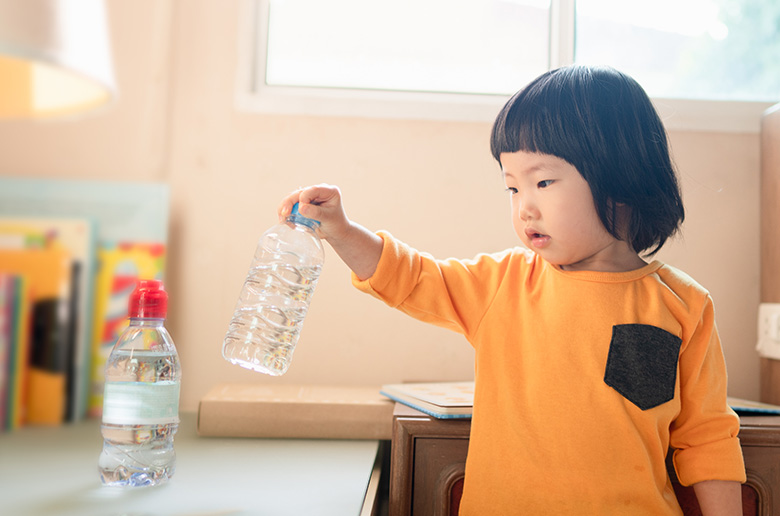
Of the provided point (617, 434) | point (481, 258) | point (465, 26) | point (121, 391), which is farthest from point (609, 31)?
point (121, 391)

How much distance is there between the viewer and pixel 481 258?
0.93m

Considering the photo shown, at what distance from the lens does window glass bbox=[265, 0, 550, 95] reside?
1.47m

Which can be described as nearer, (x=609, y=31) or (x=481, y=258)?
(x=481, y=258)

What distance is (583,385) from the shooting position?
0.82 meters

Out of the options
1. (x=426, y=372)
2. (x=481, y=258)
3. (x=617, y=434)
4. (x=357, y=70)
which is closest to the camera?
(x=617, y=434)

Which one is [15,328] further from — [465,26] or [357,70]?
[465,26]

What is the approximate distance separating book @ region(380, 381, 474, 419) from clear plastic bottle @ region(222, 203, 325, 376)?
21 centimetres

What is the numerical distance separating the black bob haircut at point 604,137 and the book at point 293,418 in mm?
534

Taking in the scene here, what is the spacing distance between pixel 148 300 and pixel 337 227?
11.8 inches

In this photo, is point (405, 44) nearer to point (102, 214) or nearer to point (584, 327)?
point (102, 214)

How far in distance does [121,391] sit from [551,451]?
0.62 metres

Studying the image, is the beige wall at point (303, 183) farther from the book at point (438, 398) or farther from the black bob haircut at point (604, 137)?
the black bob haircut at point (604, 137)

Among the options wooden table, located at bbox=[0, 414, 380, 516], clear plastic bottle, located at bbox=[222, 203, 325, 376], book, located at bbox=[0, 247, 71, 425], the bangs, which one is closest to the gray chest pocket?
the bangs

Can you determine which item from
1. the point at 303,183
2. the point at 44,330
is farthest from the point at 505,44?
the point at 44,330
